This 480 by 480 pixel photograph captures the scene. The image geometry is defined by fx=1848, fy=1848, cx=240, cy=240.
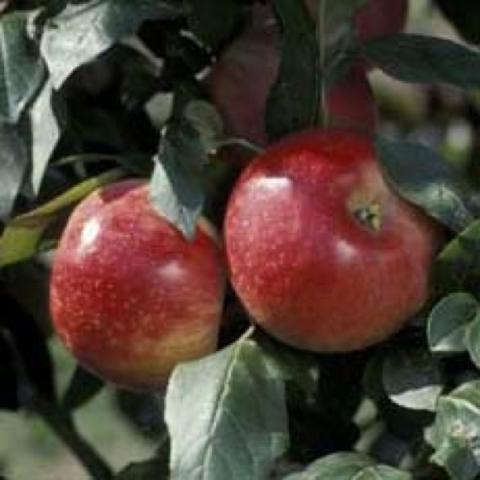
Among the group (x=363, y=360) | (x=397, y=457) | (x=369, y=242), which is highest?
(x=369, y=242)

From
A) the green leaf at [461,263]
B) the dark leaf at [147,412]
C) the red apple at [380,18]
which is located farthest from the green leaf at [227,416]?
the dark leaf at [147,412]

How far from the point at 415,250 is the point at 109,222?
18 cm

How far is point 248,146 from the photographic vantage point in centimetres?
109

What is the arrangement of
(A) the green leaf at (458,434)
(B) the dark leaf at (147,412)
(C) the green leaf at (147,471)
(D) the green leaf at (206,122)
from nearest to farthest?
(A) the green leaf at (458,434)
(D) the green leaf at (206,122)
(C) the green leaf at (147,471)
(B) the dark leaf at (147,412)

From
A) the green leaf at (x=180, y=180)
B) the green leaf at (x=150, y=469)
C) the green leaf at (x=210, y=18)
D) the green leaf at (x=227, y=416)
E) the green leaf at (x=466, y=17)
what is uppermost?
the green leaf at (x=210, y=18)

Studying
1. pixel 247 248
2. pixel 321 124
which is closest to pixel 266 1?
pixel 321 124

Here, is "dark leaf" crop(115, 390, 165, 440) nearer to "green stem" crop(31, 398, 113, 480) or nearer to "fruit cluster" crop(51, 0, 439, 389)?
"green stem" crop(31, 398, 113, 480)

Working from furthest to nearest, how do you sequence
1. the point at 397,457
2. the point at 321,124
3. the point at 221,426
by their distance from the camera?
the point at 397,457
the point at 321,124
the point at 221,426

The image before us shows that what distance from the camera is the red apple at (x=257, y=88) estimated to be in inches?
45.6

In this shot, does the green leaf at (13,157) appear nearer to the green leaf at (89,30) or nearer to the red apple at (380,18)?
the green leaf at (89,30)

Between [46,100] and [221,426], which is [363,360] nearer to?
[221,426]

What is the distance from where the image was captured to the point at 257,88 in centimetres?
118

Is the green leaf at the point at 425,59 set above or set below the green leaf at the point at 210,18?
below

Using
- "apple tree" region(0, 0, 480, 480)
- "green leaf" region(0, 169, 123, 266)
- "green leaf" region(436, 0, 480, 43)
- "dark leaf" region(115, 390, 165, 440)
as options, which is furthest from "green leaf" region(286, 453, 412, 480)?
"green leaf" region(436, 0, 480, 43)
